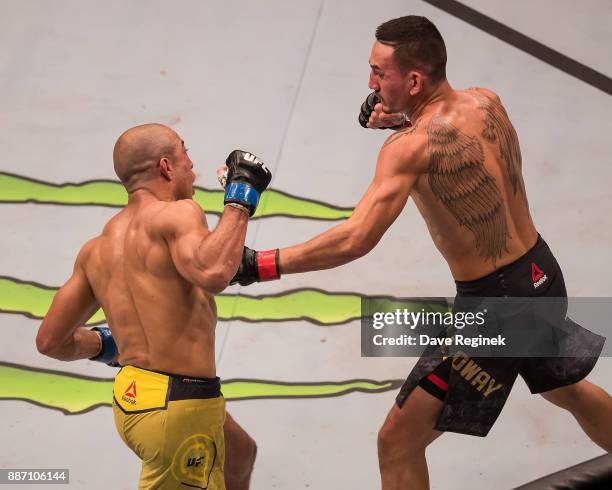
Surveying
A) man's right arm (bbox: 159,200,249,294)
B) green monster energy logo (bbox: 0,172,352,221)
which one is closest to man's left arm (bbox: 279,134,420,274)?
man's right arm (bbox: 159,200,249,294)

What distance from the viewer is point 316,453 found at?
417 centimetres

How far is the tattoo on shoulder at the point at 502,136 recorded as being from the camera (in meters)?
3.51

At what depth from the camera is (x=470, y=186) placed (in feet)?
11.2

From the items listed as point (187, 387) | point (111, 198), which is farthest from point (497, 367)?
point (111, 198)

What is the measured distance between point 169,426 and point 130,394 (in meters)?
0.16

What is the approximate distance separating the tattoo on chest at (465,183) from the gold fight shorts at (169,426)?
101 centimetres

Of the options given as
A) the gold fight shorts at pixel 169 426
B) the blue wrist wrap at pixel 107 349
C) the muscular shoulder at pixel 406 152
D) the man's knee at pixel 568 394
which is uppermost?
the muscular shoulder at pixel 406 152

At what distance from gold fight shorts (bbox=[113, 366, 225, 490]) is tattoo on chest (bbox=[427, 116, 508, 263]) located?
101cm

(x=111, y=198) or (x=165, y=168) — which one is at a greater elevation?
(x=111, y=198)

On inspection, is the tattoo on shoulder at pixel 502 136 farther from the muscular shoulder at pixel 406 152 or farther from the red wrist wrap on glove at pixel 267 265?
the red wrist wrap on glove at pixel 267 265

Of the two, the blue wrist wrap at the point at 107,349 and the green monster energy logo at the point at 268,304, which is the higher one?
the green monster energy logo at the point at 268,304

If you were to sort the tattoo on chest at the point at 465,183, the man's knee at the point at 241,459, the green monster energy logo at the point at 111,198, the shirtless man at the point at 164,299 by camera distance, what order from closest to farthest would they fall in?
the shirtless man at the point at 164,299 < the tattoo on chest at the point at 465,183 < the man's knee at the point at 241,459 < the green monster energy logo at the point at 111,198

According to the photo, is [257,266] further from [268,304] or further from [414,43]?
[268,304]

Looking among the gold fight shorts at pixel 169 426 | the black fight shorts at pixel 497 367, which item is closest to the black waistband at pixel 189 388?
the gold fight shorts at pixel 169 426
